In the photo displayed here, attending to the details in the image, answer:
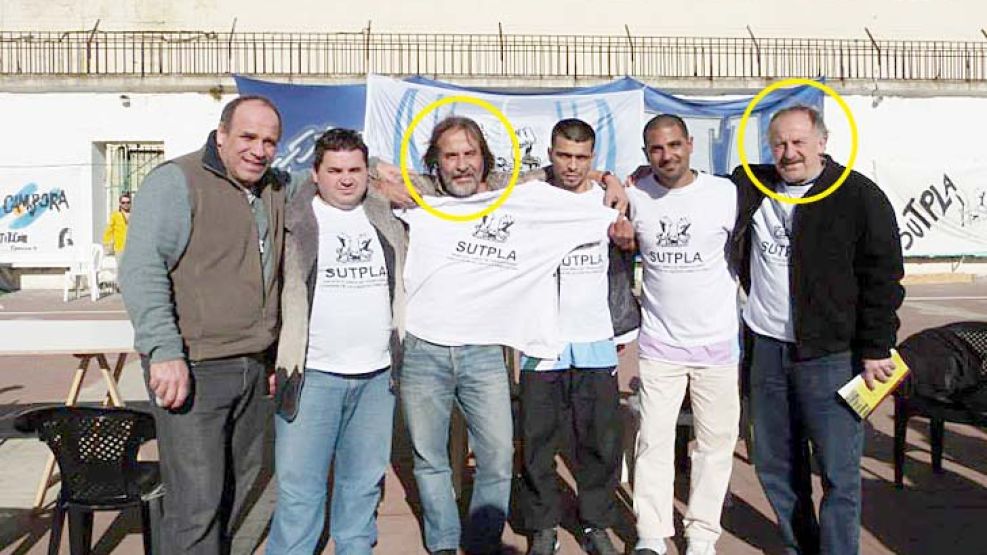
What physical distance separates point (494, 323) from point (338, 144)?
43.6 inches

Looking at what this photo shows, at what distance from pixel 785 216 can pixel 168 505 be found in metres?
2.90

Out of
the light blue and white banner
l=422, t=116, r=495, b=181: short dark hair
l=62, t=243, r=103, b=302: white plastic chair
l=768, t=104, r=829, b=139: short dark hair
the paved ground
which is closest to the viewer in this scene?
l=768, t=104, r=829, b=139: short dark hair

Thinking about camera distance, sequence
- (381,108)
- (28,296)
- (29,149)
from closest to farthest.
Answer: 1. (381,108)
2. (28,296)
3. (29,149)

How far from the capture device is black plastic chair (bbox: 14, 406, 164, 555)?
416cm

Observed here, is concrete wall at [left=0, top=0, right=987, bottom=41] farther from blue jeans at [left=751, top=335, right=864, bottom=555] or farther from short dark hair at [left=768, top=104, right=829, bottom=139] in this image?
blue jeans at [left=751, top=335, right=864, bottom=555]

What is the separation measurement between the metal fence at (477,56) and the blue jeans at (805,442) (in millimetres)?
19967

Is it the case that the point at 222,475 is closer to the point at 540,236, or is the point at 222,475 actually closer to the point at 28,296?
the point at 540,236

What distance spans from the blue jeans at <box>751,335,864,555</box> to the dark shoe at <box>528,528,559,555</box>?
1.05 metres

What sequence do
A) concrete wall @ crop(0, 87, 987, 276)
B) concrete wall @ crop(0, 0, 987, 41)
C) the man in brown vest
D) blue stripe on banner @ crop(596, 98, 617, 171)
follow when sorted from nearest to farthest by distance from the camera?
the man in brown vest
blue stripe on banner @ crop(596, 98, 617, 171)
concrete wall @ crop(0, 87, 987, 276)
concrete wall @ crop(0, 0, 987, 41)

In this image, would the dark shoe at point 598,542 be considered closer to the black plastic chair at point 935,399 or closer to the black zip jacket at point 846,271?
Answer: the black zip jacket at point 846,271

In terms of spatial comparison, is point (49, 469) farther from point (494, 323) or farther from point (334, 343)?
point (494, 323)

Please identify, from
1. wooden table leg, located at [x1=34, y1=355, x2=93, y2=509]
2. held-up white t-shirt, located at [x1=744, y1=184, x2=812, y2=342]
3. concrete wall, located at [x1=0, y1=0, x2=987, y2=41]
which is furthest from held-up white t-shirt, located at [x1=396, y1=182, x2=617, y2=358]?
concrete wall, located at [x1=0, y1=0, x2=987, y2=41]

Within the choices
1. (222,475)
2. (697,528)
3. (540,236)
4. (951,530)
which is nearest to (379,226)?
(540,236)

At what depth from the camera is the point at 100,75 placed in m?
21.9
